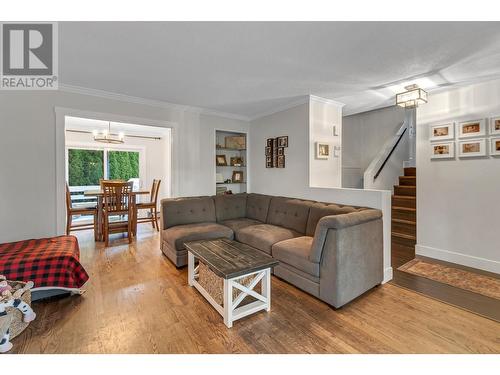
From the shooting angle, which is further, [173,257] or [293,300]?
[173,257]

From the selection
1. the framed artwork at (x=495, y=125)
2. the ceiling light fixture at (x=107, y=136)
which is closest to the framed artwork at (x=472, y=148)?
the framed artwork at (x=495, y=125)

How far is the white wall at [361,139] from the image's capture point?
5957mm

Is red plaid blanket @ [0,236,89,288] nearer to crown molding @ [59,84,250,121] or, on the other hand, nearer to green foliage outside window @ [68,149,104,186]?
crown molding @ [59,84,250,121]

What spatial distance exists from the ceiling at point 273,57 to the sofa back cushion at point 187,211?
163 centimetres

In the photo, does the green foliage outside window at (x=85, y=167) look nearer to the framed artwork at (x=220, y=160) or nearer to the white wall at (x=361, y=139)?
the framed artwork at (x=220, y=160)

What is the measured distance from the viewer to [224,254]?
2.27 metres

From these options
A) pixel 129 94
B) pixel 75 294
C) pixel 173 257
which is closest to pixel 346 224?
pixel 173 257

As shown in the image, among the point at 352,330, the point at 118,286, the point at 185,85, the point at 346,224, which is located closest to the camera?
the point at 352,330

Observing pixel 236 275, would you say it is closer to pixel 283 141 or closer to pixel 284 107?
pixel 283 141

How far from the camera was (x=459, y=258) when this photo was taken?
10.4 feet

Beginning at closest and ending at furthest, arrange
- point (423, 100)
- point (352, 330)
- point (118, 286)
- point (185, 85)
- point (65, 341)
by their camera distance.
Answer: point (65, 341) → point (352, 330) → point (118, 286) → point (423, 100) → point (185, 85)

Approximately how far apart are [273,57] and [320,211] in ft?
6.22

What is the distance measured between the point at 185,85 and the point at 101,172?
444 centimetres

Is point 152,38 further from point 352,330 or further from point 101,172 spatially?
point 101,172
